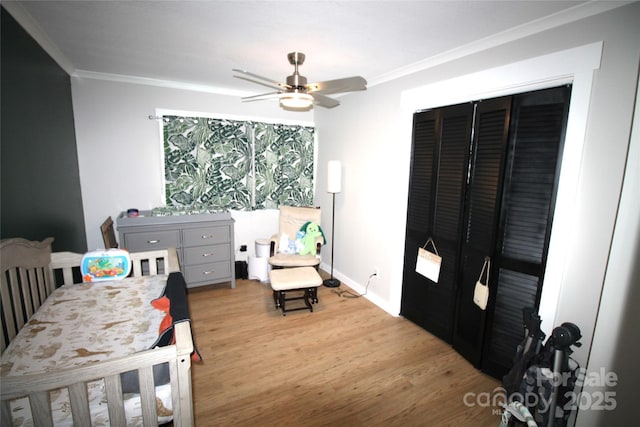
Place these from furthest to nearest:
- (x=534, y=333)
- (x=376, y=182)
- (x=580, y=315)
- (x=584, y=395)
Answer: (x=376, y=182)
(x=580, y=315)
(x=534, y=333)
(x=584, y=395)

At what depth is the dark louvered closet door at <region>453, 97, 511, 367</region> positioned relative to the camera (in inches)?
Result: 81.6

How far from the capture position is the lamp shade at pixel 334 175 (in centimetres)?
364

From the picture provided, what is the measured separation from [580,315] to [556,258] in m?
0.34

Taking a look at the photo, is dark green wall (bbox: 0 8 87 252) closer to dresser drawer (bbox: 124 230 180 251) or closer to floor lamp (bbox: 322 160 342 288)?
dresser drawer (bbox: 124 230 180 251)

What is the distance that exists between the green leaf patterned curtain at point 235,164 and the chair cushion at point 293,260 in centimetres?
89

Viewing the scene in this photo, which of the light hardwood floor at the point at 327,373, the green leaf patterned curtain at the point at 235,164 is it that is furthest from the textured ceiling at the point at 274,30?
the light hardwood floor at the point at 327,373

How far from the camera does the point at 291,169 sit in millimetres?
4234

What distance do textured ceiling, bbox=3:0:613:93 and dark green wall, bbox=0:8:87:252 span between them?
227 millimetres

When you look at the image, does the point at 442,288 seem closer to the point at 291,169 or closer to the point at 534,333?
the point at 534,333

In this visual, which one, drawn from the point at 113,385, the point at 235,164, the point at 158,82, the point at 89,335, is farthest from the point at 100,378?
the point at 158,82

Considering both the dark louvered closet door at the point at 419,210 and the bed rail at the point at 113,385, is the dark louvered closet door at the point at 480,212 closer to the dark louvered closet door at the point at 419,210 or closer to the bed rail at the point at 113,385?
the dark louvered closet door at the point at 419,210

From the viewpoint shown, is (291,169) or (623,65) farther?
(291,169)

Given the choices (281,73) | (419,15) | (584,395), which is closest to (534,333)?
(584,395)

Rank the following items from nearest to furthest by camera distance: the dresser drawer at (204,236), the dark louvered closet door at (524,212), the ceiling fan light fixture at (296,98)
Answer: the dark louvered closet door at (524,212), the ceiling fan light fixture at (296,98), the dresser drawer at (204,236)
